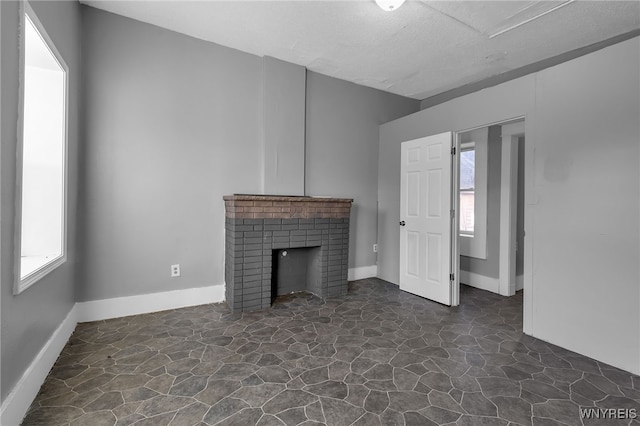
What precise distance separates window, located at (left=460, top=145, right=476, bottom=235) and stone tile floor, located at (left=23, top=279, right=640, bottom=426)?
6.05 feet

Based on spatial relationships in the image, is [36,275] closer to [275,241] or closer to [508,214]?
[275,241]

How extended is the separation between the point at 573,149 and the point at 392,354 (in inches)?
88.8

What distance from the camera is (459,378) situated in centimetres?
200

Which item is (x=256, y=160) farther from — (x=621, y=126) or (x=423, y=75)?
(x=621, y=126)

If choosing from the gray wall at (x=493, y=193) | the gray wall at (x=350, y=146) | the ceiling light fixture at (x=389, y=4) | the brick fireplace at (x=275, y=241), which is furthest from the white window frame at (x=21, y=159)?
the gray wall at (x=493, y=193)

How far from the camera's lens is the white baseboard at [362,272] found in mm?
4410

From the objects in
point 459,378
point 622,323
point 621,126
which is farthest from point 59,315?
point 621,126

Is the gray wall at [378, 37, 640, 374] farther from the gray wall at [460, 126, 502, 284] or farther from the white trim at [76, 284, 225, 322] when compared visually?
the white trim at [76, 284, 225, 322]

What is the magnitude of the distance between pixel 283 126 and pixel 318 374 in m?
2.83

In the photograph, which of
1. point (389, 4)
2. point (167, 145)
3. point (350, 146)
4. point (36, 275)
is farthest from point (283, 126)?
point (36, 275)

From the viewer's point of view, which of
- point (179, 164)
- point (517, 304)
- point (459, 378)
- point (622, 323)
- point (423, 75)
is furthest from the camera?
point (423, 75)

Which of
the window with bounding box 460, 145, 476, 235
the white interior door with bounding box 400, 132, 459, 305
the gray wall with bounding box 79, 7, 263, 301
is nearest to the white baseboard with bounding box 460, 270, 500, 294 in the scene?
the window with bounding box 460, 145, 476, 235

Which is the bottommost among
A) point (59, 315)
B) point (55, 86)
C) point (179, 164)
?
point (59, 315)

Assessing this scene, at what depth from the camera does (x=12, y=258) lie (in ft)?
4.83
